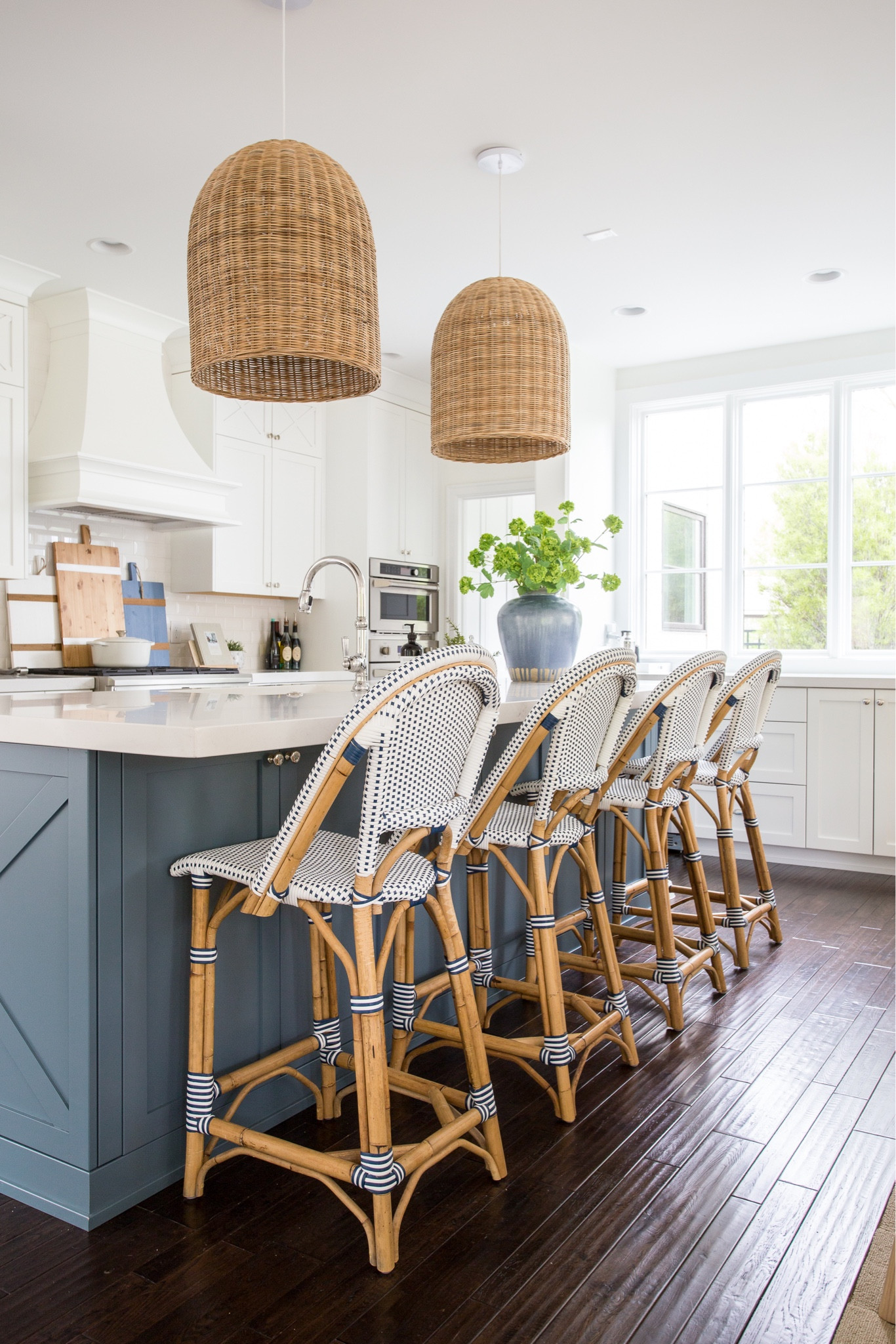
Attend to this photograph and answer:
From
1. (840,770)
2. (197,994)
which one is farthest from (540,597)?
(840,770)

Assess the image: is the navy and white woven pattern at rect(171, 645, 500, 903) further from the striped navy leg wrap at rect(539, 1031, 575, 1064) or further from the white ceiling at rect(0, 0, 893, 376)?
the white ceiling at rect(0, 0, 893, 376)

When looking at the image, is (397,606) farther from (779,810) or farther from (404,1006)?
(404,1006)

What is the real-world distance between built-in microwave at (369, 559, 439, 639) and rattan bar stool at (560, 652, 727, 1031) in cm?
309

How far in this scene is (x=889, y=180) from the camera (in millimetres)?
3617

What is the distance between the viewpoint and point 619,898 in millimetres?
3246

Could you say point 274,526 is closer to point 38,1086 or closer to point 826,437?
point 826,437

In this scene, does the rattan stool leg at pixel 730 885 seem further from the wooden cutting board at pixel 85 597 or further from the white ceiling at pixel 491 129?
the wooden cutting board at pixel 85 597

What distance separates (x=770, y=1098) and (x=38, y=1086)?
1.57 m

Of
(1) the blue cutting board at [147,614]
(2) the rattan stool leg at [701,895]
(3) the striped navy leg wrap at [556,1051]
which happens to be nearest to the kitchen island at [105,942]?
(3) the striped navy leg wrap at [556,1051]

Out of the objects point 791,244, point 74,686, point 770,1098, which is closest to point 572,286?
point 791,244

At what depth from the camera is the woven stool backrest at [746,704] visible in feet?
10.2

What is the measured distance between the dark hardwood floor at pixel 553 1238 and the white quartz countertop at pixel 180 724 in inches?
32.8

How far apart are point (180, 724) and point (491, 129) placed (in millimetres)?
2541

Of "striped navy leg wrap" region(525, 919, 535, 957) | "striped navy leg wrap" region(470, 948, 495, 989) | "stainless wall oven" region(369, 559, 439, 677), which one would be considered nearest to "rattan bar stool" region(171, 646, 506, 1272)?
"striped navy leg wrap" region(470, 948, 495, 989)
